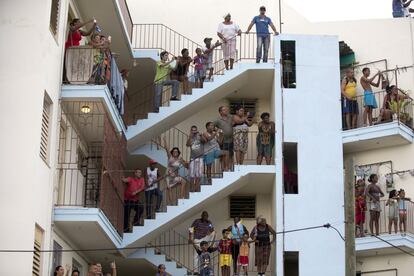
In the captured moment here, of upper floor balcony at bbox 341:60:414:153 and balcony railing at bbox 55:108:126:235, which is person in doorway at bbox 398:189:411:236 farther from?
balcony railing at bbox 55:108:126:235

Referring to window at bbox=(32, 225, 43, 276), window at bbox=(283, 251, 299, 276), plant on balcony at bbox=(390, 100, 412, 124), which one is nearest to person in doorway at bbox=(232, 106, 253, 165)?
window at bbox=(283, 251, 299, 276)

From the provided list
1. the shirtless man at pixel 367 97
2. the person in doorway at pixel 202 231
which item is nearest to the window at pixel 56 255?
the person in doorway at pixel 202 231

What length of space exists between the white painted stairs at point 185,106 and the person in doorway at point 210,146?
150cm

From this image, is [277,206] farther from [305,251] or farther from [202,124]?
[202,124]

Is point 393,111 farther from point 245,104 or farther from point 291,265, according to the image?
point 291,265

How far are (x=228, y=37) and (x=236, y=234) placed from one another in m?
6.53

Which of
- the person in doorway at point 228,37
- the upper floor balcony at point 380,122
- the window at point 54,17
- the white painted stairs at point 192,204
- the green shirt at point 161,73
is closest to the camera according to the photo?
the window at point 54,17

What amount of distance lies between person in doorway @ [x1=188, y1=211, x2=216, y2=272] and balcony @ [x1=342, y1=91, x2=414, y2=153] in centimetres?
518

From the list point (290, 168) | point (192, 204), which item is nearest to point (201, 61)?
point (290, 168)

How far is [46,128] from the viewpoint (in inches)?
1069

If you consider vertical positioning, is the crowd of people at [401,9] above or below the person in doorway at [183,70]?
above

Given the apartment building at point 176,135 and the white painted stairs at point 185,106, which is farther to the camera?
the white painted stairs at point 185,106

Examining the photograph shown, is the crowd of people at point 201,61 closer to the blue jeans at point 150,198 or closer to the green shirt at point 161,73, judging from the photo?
the green shirt at point 161,73

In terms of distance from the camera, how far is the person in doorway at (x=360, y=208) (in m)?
32.8
